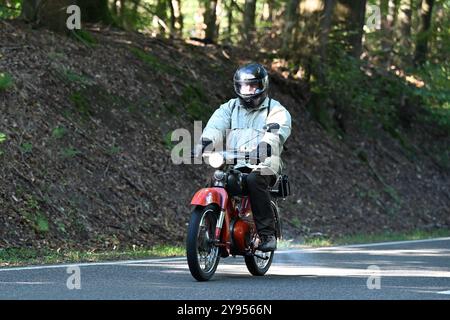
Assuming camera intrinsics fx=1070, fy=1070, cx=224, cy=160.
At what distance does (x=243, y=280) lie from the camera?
10.9 m

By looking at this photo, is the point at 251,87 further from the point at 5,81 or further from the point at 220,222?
the point at 5,81

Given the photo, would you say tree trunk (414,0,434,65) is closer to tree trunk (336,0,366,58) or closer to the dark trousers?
tree trunk (336,0,366,58)

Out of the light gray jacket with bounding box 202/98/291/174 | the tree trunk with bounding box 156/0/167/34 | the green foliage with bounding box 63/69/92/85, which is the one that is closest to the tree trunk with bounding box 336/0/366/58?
the tree trunk with bounding box 156/0/167/34

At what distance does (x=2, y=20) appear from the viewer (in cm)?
2072

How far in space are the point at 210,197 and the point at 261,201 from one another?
0.74 meters

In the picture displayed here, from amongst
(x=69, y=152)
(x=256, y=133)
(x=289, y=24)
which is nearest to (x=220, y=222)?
(x=256, y=133)

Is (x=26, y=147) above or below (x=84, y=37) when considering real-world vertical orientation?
below

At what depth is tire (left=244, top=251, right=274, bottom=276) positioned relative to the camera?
1142 centimetres

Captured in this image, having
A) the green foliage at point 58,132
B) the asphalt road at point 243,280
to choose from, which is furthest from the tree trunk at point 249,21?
the asphalt road at point 243,280

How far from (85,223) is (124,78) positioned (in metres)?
6.03

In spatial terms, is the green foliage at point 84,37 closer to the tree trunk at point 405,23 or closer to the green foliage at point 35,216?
the green foliage at point 35,216

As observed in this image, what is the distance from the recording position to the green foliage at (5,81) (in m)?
17.6

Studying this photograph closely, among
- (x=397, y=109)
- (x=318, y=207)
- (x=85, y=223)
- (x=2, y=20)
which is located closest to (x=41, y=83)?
(x=2, y=20)
